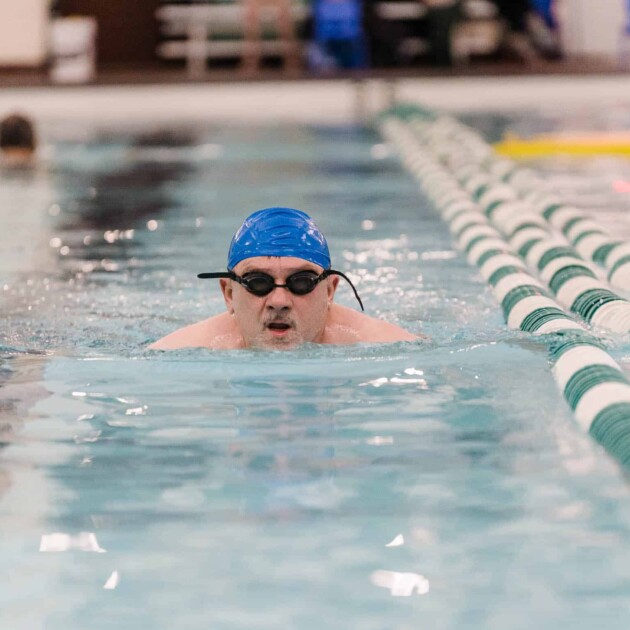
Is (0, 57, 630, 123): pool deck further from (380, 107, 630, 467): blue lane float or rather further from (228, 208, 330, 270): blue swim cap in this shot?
(228, 208, 330, 270): blue swim cap

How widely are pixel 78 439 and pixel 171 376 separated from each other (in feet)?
1.59

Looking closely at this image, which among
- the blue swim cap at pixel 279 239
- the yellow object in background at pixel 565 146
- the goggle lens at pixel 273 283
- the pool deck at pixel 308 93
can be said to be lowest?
the pool deck at pixel 308 93

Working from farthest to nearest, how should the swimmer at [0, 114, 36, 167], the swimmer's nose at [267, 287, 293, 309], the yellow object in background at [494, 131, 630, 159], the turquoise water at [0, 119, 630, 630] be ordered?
the yellow object in background at [494, 131, 630, 159], the swimmer at [0, 114, 36, 167], the swimmer's nose at [267, 287, 293, 309], the turquoise water at [0, 119, 630, 630]

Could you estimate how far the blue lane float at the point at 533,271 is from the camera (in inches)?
107

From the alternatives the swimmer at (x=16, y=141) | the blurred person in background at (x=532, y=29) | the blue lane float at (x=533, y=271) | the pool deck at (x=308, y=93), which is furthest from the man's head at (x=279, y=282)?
the blurred person in background at (x=532, y=29)

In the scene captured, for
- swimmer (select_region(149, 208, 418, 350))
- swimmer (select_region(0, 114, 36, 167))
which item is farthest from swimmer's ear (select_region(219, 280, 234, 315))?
Result: swimmer (select_region(0, 114, 36, 167))

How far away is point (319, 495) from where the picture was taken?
229 centimetres

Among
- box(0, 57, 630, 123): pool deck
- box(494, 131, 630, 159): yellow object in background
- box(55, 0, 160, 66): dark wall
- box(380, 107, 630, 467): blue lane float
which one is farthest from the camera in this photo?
box(55, 0, 160, 66): dark wall

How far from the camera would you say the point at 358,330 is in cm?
342

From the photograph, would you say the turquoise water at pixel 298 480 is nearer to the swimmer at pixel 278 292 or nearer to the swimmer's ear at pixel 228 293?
the swimmer at pixel 278 292

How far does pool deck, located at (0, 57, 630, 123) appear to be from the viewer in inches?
542

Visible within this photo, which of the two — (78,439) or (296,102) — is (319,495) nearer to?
(78,439)

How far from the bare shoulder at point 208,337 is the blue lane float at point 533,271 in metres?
0.78

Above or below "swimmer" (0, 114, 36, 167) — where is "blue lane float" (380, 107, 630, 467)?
above
